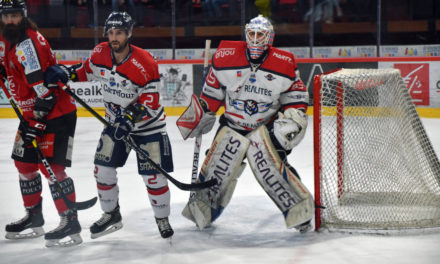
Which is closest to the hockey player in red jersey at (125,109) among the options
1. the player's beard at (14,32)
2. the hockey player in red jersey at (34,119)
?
the hockey player in red jersey at (34,119)

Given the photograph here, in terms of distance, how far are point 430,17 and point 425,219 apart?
524cm

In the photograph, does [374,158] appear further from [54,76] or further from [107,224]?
[54,76]

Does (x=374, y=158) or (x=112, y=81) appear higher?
(x=112, y=81)

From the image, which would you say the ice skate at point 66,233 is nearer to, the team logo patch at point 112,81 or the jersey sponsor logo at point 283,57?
the team logo patch at point 112,81

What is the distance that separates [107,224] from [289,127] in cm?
104

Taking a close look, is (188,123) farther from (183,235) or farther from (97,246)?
(97,246)

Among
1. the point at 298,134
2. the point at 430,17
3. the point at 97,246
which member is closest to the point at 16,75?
the point at 97,246

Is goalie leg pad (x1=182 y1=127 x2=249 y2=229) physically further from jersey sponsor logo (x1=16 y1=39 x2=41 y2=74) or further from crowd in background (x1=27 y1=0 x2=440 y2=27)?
crowd in background (x1=27 y1=0 x2=440 y2=27)

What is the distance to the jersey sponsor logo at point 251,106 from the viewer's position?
133 inches

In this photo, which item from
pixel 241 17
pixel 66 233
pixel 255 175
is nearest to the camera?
pixel 66 233

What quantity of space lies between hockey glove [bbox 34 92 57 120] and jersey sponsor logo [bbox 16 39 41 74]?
0.14m

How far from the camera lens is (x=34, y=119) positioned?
10.3 ft

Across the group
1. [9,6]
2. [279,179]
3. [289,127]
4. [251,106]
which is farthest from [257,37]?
[9,6]

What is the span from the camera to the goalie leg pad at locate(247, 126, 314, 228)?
3.35 metres
